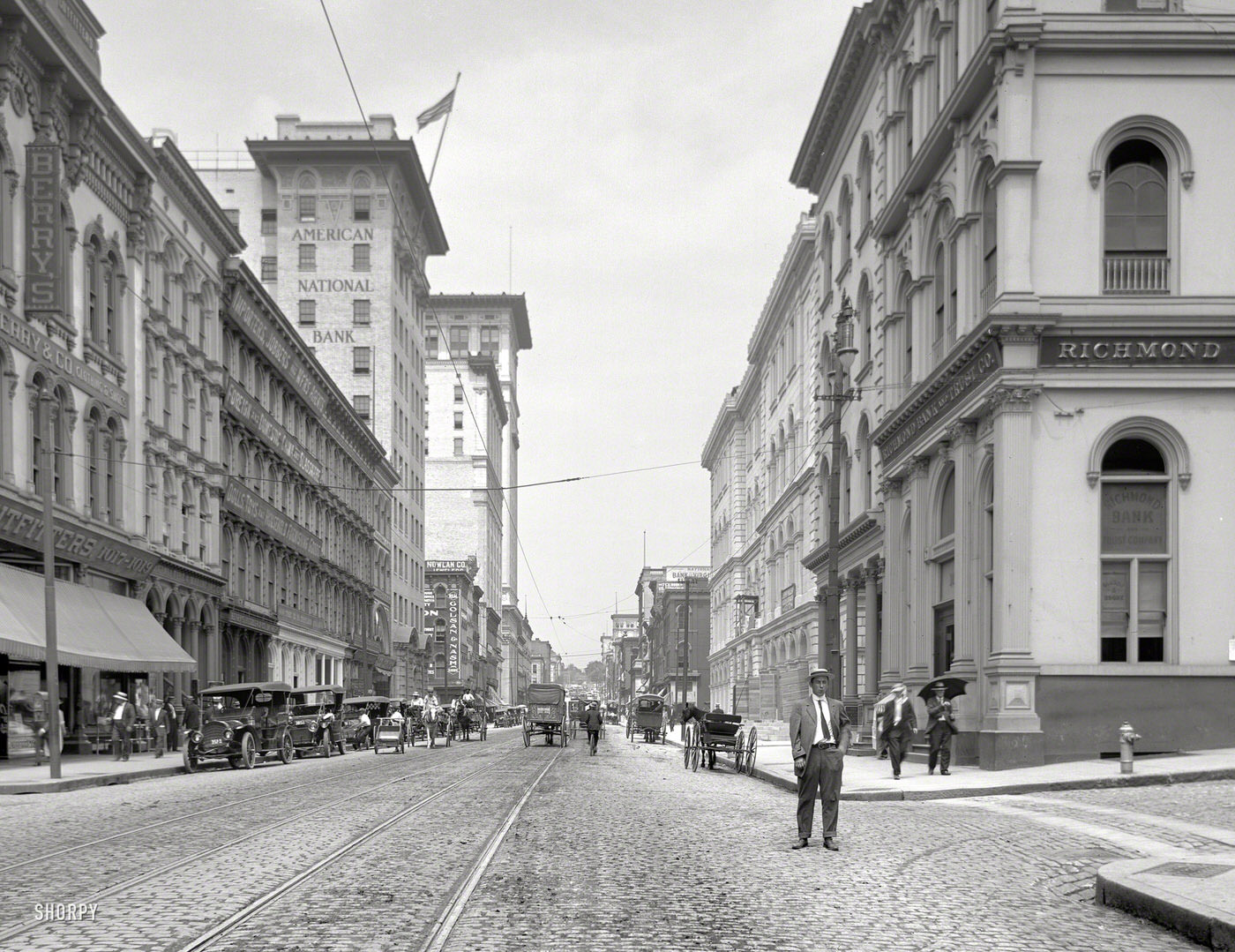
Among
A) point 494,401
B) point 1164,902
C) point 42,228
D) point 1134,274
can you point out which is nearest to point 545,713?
point 42,228

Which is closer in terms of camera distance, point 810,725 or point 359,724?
point 810,725

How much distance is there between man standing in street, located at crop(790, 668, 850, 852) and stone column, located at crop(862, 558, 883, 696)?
2592 cm

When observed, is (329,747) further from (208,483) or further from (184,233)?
(184,233)

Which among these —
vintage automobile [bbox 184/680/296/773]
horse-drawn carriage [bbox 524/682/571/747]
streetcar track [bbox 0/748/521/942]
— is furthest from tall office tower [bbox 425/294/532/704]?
streetcar track [bbox 0/748/521/942]

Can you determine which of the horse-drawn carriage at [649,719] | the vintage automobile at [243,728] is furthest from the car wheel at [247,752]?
the horse-drawn carriage at [649,719]

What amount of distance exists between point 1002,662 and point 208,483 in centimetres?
3016

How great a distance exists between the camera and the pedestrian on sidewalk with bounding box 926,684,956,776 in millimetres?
→ 23891

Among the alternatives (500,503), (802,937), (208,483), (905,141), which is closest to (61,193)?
(208,483)

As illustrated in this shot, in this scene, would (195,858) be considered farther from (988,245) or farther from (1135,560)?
(988,245)

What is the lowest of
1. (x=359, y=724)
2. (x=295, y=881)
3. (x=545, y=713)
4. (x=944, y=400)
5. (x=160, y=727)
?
(x=359, y=724)

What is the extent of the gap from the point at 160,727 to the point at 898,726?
2076cm

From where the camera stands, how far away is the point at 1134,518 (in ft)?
82.8

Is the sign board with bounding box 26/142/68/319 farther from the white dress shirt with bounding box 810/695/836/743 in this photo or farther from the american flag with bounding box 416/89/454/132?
the american flag with bounding box 416/89/454/132

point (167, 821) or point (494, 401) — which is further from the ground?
point (494, 401)
